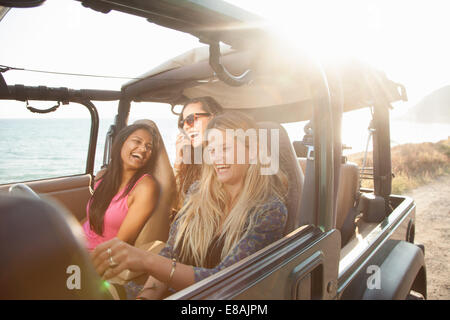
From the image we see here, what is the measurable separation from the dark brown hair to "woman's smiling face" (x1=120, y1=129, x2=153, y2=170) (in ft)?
0.08

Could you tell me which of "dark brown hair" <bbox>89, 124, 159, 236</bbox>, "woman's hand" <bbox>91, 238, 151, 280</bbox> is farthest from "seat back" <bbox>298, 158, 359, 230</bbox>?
"woman's hand" <bbox>91, 238, 151, 280</bbox>

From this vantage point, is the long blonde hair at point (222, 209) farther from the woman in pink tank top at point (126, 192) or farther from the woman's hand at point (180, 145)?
the woman's hand at point (180, 145)

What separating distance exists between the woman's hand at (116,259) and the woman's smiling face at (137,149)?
48.8 inches

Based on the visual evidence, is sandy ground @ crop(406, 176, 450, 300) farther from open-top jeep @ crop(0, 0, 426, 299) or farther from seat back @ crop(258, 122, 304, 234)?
seat back @ crop(258, 122, 304, 234)

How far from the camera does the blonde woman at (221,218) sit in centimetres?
124

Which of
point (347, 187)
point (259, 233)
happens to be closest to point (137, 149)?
point (259, 233)

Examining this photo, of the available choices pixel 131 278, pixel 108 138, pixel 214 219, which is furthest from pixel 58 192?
pixel 214 219

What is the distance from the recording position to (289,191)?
1617mm

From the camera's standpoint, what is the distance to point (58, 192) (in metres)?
2.94

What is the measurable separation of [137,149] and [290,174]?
4.05 feet

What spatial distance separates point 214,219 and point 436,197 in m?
9.08

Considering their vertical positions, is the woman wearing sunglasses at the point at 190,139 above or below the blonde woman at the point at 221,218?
above

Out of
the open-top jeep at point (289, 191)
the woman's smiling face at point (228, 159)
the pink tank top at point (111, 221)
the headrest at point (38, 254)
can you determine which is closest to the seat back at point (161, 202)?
the open-top jeep at point (289, 191)

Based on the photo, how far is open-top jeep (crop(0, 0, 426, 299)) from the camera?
596 millimetres
